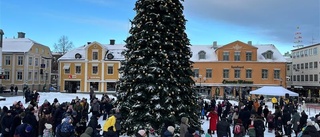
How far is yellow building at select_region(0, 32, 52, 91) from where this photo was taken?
2201 inches

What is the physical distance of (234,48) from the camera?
52.8 meters

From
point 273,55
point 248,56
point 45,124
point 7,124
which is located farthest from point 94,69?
point 45,124

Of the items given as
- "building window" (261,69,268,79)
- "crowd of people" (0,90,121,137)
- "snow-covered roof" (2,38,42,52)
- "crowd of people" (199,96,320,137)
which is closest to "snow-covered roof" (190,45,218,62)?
"building window" (261,69,268,79)

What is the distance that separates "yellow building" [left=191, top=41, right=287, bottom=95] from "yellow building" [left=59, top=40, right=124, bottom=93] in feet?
43.1

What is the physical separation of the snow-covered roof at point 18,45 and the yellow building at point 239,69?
28.4m

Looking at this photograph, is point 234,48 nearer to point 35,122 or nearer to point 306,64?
point 306,64

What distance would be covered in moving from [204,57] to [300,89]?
75.8ft

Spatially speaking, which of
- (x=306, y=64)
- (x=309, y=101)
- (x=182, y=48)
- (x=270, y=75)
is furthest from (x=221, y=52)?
(x=182, y=48)

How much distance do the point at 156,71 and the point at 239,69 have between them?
133 feet

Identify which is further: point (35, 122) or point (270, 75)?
point (270, 75)

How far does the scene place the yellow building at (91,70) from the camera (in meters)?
53.4

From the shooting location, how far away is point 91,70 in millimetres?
53562

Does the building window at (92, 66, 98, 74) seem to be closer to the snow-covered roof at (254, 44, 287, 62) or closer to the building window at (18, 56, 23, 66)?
the building window at (18, 56, 23, 66)

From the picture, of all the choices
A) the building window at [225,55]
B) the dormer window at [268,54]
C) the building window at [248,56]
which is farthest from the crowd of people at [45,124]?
the dormer window at [268,54]
